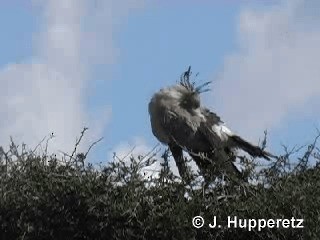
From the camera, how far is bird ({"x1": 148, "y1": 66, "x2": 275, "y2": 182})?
10.6 meters

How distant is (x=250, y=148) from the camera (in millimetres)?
10422

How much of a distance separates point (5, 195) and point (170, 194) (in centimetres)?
131

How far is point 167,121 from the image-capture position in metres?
10.6

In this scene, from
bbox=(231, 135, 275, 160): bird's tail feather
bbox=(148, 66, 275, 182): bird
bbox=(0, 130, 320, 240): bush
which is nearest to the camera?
bbox=(0, 130, 320, 240): bush

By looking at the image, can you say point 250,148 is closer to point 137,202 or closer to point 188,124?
point 188,124

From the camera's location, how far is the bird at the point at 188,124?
10.6 metres

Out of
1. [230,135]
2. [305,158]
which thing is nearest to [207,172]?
[305,158]

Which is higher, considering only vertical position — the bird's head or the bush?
the bird's head

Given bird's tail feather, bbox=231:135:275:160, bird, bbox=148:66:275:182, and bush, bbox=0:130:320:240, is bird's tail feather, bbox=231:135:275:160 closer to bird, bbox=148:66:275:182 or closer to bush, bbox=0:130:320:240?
bird, bbox=148:66:275:182

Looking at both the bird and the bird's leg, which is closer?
the bird's leg

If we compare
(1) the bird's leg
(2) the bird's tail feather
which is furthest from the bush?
(2) the bird's tail feather

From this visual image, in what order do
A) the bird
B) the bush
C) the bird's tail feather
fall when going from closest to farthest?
the bush, the bird's tail feather, the bird

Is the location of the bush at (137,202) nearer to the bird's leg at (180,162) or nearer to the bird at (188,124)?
the bird's leg at (180,162)

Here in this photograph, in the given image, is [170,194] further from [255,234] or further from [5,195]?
[5,195]
